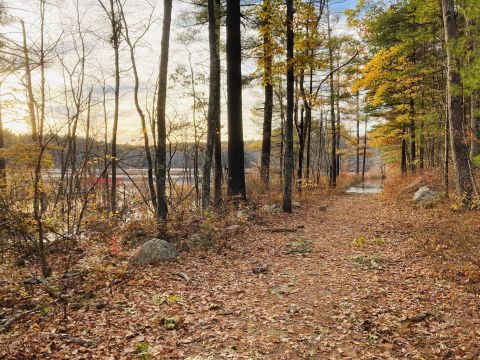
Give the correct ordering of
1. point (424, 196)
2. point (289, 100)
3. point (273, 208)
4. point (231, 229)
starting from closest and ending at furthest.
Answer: point (231, 229) → point (289, 100) → point (273, 208) → point (424, 196)

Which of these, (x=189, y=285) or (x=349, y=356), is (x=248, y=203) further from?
(x=349, y=356)

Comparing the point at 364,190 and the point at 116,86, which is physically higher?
the point at 116,86

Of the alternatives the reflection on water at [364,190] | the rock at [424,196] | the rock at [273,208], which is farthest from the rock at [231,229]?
the reflection on water at [364,190]

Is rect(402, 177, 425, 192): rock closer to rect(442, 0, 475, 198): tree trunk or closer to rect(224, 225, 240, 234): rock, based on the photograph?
rect(442, 0, 475, 198): tree trunk

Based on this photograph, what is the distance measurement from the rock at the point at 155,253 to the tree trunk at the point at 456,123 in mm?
9085

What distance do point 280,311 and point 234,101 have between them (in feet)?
29.5

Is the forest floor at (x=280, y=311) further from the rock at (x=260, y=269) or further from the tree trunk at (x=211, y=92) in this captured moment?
the tree trunk at (x=211, y=92)

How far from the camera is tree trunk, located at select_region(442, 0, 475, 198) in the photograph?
9.98 metres

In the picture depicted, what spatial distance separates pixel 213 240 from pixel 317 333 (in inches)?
181

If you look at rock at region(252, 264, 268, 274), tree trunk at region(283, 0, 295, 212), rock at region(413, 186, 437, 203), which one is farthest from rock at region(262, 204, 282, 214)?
rock at region(413, 186, 437, 203)

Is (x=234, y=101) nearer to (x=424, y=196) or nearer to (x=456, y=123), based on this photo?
(x=456, y=123)

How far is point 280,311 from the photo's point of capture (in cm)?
543

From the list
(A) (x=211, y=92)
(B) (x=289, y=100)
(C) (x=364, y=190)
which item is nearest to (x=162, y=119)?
(A) (x=211, y=92)

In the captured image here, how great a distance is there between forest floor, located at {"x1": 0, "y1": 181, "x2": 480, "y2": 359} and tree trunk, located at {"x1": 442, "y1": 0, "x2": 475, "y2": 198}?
337 centimetres
